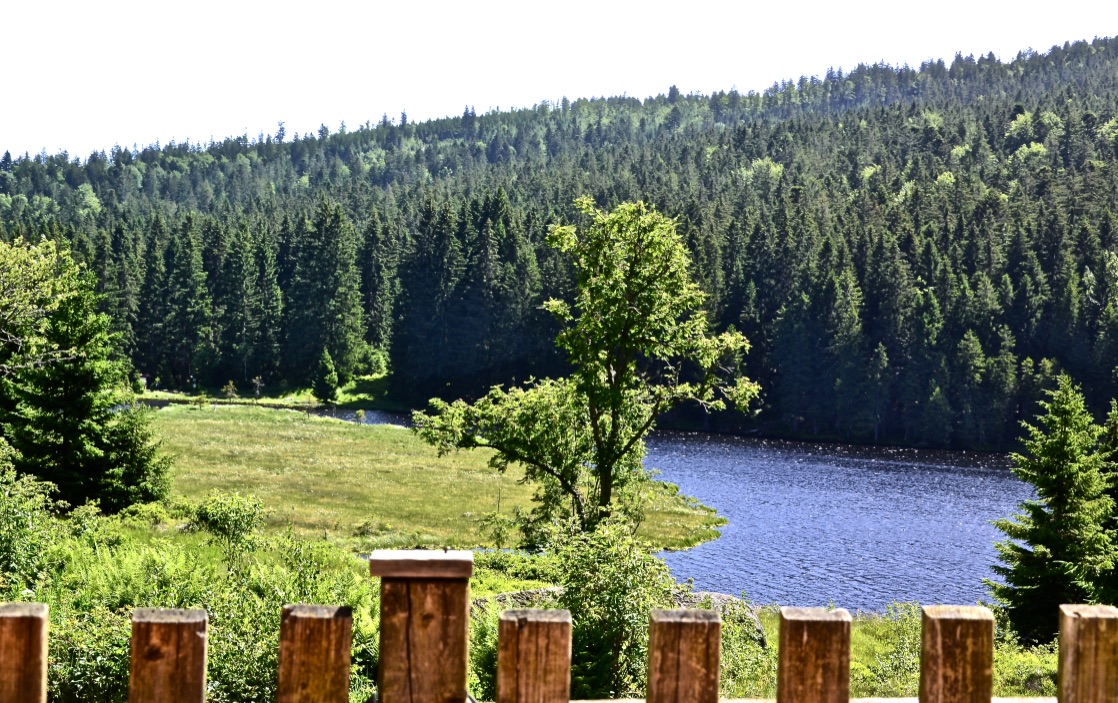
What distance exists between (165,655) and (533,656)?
70cm

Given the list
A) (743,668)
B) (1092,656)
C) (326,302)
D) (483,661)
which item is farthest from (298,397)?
(1092,656)

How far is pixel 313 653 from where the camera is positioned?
2270mm

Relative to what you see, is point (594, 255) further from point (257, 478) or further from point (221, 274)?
point (221, 274)

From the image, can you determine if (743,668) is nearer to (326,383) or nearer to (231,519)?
(231,519)

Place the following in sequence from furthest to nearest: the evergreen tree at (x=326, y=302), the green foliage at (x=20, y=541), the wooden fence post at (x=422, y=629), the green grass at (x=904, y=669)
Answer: the evergreen tree at (x=326, y=302), the green grass at (x=904, y=669), the green foliage at (x=20, y=541), the wooden fence post at (x=422, y=629)

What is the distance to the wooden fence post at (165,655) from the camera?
7.26 ft

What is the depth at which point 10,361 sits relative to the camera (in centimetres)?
2995

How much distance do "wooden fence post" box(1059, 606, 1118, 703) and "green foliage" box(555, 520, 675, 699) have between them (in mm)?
8950

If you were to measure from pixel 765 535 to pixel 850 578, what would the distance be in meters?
7.41

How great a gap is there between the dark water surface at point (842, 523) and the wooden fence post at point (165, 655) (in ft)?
111

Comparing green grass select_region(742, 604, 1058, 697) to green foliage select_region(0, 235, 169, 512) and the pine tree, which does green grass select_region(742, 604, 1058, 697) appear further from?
green foliage select_region(0, 235, 169, 512)

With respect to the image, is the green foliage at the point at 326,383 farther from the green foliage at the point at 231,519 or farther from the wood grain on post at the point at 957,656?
the wood grain on post at the point at 957,656

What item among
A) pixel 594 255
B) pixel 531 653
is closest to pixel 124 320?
pixel 594 255

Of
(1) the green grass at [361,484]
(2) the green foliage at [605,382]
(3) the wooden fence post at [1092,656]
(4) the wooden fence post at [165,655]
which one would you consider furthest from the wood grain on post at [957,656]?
(1) the green grass at [361,484]
